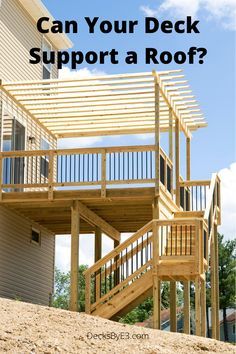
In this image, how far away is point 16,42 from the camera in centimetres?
2309

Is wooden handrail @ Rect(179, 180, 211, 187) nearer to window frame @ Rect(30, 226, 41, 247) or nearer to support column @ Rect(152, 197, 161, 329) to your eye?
window frame @ Rect(30, 226, 41, 247)

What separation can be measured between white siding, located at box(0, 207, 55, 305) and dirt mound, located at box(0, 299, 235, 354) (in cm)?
710

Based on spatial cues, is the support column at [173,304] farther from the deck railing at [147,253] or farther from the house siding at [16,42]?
the house siding at [16,42]

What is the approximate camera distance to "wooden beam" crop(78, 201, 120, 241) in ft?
64.4

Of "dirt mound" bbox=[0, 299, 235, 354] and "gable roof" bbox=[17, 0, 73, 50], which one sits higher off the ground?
"gable roof" bbox=[17, 0, 73, 50]

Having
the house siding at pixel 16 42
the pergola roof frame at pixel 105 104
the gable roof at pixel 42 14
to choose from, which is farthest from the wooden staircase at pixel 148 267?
the gable roof at pixel 42 14

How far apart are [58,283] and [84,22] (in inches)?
2481

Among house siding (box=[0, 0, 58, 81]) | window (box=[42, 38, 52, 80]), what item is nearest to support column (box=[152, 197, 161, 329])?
house siding (box=[0, 0, 58, 81])

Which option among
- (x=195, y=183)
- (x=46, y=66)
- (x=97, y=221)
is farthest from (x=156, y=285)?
(x=46, y=66)

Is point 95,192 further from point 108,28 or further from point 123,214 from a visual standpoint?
point 108,28

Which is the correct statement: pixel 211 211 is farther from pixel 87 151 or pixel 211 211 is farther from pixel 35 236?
pixel 35 236

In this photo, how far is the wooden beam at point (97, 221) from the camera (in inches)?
773

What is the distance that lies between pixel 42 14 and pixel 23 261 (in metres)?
7.81

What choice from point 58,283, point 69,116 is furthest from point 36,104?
point 58,283
